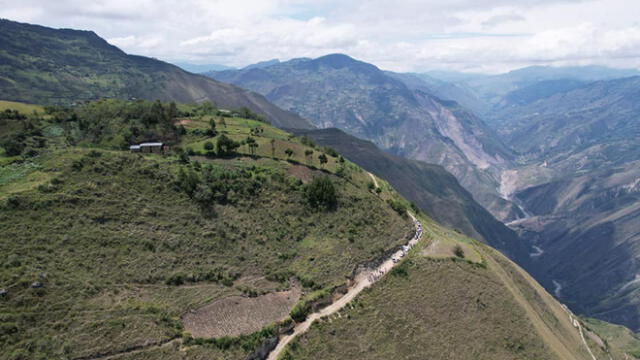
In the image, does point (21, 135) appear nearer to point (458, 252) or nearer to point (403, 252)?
point (403, 252)

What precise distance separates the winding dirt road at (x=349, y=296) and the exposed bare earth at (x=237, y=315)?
3570 millimetres

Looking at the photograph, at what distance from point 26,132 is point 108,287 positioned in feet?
194

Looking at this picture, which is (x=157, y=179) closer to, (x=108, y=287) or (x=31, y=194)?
(x=31, y=194)

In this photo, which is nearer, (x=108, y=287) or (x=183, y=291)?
(x=108, y=287)

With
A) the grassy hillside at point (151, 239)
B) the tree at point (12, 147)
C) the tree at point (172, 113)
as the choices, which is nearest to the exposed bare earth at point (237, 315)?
the grassy hillside at point (151, 239)

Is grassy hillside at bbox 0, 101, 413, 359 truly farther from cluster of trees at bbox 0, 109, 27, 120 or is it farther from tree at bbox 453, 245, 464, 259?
tree at bbox 453, 245, 464, 259

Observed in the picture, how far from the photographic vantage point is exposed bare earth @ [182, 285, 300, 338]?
187 feet

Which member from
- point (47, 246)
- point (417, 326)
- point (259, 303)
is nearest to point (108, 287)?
point (47, 246)

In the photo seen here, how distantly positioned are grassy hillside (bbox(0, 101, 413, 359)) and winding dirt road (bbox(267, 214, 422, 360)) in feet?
9.13

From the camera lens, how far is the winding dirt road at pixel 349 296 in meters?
60.1

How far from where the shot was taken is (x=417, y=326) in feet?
226

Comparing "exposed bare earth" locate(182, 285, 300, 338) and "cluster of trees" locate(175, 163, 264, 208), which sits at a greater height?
"cluster of trees" locate(175, 163, 264, 208)

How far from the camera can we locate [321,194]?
92375 mm

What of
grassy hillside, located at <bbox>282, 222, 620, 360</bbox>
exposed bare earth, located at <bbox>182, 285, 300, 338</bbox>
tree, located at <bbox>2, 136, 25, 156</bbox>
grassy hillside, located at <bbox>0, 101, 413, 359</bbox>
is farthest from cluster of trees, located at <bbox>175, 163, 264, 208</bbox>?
grassy hillside, located at <bbox>282, 222, 620, 360</bbox>
